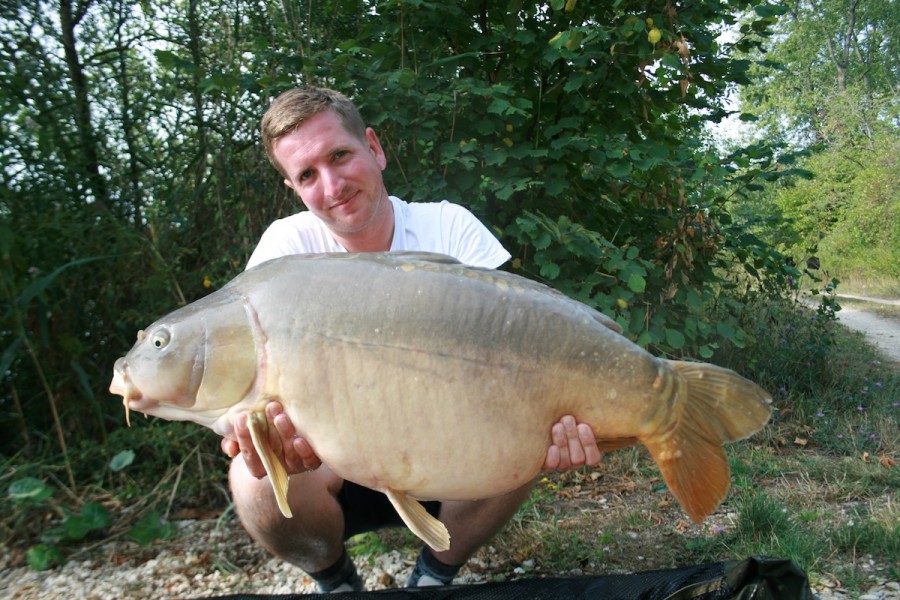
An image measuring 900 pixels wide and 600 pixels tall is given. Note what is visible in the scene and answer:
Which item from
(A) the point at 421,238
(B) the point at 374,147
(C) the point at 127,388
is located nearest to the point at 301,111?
(B) the point at 374,147

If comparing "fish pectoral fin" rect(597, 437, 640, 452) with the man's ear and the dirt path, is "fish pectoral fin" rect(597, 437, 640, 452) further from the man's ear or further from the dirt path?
the dirt path

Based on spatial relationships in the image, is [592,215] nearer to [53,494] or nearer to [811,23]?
[53,494]

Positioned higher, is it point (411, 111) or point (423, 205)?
point (411, 111)

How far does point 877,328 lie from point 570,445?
5989 mm

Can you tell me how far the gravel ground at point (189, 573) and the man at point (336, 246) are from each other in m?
0.18

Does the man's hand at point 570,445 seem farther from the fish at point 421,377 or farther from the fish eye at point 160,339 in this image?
the fish eye at point 160,339

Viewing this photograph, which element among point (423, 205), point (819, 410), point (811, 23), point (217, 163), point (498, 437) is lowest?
point (819, 410)

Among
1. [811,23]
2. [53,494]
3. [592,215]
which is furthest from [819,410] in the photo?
[811,23]

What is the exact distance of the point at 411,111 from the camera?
228 cm

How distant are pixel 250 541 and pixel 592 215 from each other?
165 centimetres

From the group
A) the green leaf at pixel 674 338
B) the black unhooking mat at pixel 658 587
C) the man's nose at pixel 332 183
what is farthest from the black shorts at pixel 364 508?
the green leaf at pixel 674 338

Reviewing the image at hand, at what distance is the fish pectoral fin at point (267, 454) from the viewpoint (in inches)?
43.3

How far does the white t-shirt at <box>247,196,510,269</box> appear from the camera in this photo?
5.38 feet

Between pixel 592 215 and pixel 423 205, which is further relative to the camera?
pixel 592 215
